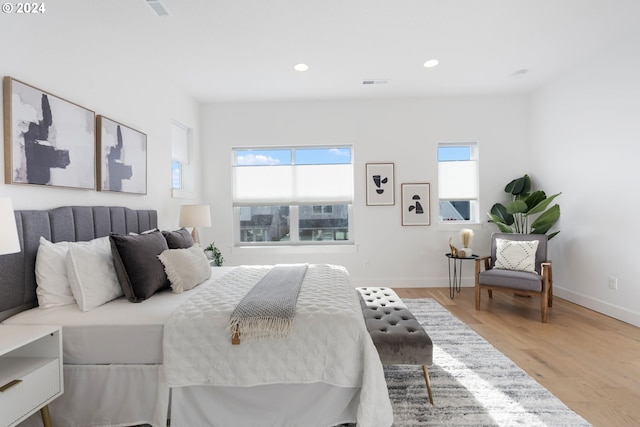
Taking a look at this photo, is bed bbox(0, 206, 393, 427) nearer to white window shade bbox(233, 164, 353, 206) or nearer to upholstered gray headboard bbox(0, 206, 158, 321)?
upholstered gray headboard bbox(0, 206, 158, 321)

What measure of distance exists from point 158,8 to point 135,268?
2.03 meters

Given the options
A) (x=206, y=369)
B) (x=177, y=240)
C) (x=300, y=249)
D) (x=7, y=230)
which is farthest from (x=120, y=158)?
(x=300, y=249)

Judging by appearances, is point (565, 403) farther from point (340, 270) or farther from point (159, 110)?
point (159, 110)

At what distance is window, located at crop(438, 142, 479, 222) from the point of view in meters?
4.55

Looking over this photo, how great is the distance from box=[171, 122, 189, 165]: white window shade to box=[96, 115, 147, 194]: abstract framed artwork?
32.7 inches

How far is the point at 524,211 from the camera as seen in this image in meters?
3.85

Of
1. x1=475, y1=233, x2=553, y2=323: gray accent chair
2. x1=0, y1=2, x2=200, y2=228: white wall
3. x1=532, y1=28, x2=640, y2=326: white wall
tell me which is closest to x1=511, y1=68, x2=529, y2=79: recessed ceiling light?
x1=532, y1=28, x2=640, y2=326: white wall

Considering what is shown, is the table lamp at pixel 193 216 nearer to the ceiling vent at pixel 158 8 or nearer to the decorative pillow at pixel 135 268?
the decorative pillow at pixel 135 268

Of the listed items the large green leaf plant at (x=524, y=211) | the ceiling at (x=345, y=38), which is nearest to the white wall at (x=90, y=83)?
the ceiling at (x=345, y=38)

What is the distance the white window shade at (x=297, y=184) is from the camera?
4.58 metres

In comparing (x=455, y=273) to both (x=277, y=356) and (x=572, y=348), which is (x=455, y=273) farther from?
(x=277, y=356)

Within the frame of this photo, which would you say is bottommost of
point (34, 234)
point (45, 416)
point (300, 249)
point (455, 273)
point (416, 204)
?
point (45, 416)

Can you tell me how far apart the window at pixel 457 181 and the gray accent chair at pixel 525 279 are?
2.78ft

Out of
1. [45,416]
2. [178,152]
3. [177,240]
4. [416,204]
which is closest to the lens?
[45,416]
